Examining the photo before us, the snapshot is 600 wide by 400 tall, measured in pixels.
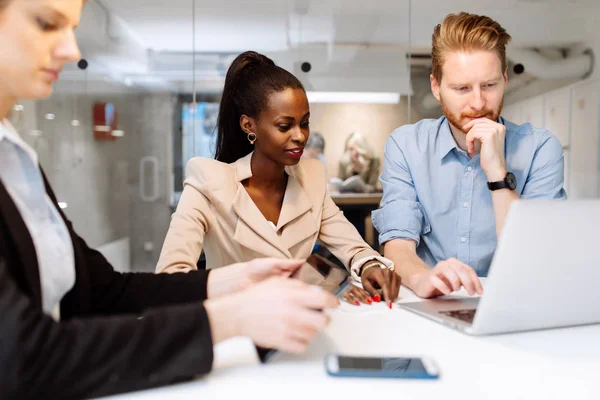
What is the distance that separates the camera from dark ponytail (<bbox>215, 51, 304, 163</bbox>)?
199 cm

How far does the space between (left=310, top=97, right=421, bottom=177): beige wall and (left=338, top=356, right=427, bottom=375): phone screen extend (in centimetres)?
395

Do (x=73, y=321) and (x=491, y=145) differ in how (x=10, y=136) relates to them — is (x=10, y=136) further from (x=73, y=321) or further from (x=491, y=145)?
(x=491, y=145)

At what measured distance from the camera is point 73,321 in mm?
687

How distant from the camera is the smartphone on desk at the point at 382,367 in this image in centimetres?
76

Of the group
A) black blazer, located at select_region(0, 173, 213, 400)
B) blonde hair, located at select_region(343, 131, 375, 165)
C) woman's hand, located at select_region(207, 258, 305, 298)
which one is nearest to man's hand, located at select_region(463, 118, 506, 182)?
woman's hand, located at select_region(207, 258, 305, 298)

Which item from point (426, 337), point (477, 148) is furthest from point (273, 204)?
point (426, 337)

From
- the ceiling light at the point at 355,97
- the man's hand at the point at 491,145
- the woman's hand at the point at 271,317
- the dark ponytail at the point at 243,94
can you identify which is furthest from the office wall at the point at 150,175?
the woman's hand at the point at 271,317

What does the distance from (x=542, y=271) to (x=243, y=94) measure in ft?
4.64

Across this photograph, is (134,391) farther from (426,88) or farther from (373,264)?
(426,88)

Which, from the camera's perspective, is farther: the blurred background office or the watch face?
the blurred background office

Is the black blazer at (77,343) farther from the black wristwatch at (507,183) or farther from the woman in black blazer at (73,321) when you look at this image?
the black wristwatch at (507,183)

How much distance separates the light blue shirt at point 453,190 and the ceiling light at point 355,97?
105 inches

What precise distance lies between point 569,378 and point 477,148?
4.22 ft

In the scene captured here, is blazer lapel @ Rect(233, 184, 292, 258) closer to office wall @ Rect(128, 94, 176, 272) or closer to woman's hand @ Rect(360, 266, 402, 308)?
woman's hand @ Rect(360, 266, 402, 308)
